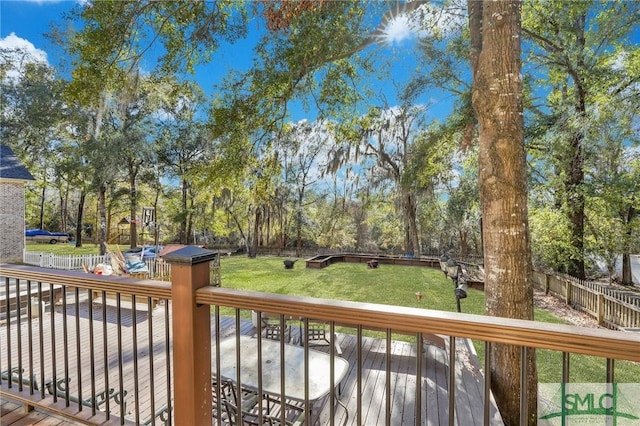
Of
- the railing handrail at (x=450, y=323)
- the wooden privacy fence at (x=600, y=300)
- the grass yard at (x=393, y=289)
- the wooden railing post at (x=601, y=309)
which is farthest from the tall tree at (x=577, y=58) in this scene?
the railing handrail at (x=450, y=323)

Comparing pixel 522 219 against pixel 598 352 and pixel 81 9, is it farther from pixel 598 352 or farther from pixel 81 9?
pixel 81 9

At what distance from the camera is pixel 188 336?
4.34 feet

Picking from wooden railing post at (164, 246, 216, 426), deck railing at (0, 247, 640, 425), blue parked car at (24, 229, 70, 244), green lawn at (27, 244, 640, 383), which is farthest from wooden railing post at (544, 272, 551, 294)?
blue parked car at (24, 229, 70, 244)

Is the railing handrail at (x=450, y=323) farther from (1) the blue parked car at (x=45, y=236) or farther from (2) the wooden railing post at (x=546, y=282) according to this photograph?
(1) the blue parked car at (x=45, y=236)

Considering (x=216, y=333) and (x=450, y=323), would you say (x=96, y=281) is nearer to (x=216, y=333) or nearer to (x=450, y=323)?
(x=216, y=333)

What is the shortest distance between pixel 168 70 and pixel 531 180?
8.66m

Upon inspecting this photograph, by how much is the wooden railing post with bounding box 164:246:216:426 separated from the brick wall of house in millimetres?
11960

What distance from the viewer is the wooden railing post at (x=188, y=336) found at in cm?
132

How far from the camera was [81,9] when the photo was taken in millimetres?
3434


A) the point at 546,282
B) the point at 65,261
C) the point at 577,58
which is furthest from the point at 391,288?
the point at 65,261

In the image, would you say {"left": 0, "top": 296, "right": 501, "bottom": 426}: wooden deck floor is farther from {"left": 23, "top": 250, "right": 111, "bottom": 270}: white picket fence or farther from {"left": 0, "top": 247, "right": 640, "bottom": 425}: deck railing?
{"left": 23, "top": 250, "right": 111, "bottom": 270}: white picket fence

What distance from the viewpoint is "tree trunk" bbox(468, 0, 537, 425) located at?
2.43 metres

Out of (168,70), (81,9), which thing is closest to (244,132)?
(168,70)

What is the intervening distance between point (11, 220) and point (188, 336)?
12.5 m
